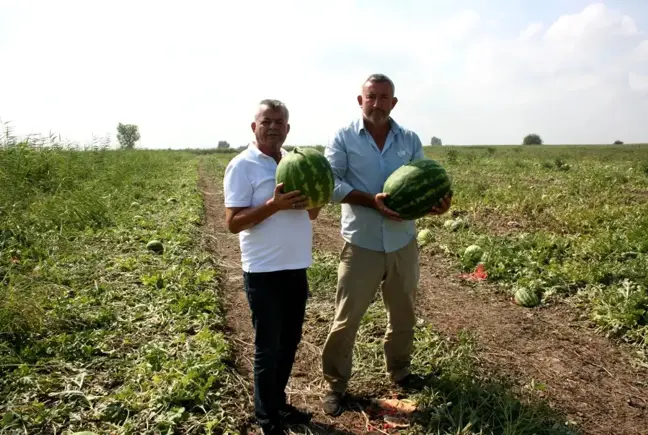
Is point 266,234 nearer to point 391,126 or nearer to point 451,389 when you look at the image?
point 391,126

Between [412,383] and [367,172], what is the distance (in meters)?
1.83

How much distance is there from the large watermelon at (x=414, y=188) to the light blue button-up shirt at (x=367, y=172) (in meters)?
0.21

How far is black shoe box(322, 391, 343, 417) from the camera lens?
145 inches

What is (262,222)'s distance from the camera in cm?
309

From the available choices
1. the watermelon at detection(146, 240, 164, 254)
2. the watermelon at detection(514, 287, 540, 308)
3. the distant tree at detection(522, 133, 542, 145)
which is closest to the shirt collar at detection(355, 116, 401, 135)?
the watermelon at detection(514, 287, 540, 308)

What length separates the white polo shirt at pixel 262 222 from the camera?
9.94 feet

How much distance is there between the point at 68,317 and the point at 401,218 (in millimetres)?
3485

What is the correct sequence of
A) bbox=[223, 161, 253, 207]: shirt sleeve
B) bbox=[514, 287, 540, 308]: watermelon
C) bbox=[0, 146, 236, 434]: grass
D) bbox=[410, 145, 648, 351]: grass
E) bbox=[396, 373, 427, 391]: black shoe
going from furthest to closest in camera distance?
bbox=[514, 287, 540, 308]: watermelon → bbox=[410, 145, 648, 351]: grass → bbox=[396, 373, 427, 391]: black shoe → bbox=[0, 146, 236, 434]: grass → bbox=[223, 161, 253, 207]: shirt sleeve

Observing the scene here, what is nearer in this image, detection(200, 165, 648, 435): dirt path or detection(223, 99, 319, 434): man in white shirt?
detection(223, 99, 319, 434): man in white shirt

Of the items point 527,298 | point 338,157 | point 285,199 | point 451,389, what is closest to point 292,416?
point 451,389

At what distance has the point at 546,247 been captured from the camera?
706 cm

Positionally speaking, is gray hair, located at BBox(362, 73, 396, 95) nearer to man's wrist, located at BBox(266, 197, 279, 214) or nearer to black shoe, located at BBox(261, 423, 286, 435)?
man's wrist, located at BBox(266, 197, 279, 214)

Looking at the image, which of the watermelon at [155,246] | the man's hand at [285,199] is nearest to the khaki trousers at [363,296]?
the man's hand at [285,199]

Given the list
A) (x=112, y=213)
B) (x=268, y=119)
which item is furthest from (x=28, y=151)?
(x=268, y=119)
